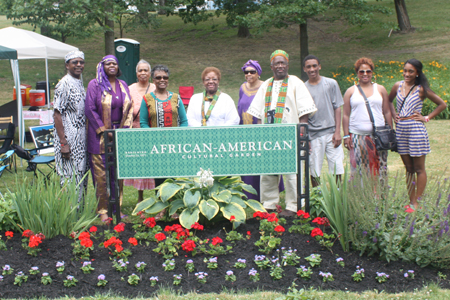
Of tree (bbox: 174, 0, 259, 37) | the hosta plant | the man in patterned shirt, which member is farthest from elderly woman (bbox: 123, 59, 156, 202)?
tree (bbox: 174, 0, 259, 37)

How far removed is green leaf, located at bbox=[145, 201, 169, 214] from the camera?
4.30 meters

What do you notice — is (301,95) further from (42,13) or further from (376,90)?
(42,13)

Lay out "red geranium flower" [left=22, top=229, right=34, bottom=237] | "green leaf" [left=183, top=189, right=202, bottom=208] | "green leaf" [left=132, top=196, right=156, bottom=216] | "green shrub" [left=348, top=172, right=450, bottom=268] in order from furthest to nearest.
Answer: "green leaf" [left=132, top=196, right=156, bottom=216]
"green leaf" [left=183, top=189, right=202, bottom=208]
"red geranium flower" [left=22, top=229, right=34, bottom=237]
"green shrub" [left=348, top=172, right=450, bottom=268]

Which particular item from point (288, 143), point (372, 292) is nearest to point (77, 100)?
point (288, 143)

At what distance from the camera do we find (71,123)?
501 cm

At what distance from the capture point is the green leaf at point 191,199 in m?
4.24

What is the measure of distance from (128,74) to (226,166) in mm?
8973

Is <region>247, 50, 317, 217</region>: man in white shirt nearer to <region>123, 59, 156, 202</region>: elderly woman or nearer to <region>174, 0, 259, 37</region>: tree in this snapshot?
<region>123, 59, 156, 202</region>: elderly woman

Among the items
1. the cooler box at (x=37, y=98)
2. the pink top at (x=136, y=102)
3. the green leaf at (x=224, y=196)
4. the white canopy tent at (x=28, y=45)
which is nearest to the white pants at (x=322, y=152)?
the green leaf at (x=224, y=196)

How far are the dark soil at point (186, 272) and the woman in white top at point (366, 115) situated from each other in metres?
1.67

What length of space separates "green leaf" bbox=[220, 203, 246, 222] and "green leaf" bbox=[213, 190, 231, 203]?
0.21 feet

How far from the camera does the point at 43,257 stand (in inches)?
147

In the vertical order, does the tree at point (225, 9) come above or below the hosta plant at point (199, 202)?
above

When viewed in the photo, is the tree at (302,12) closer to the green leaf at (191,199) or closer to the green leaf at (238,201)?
the green leaf at (238,201)
